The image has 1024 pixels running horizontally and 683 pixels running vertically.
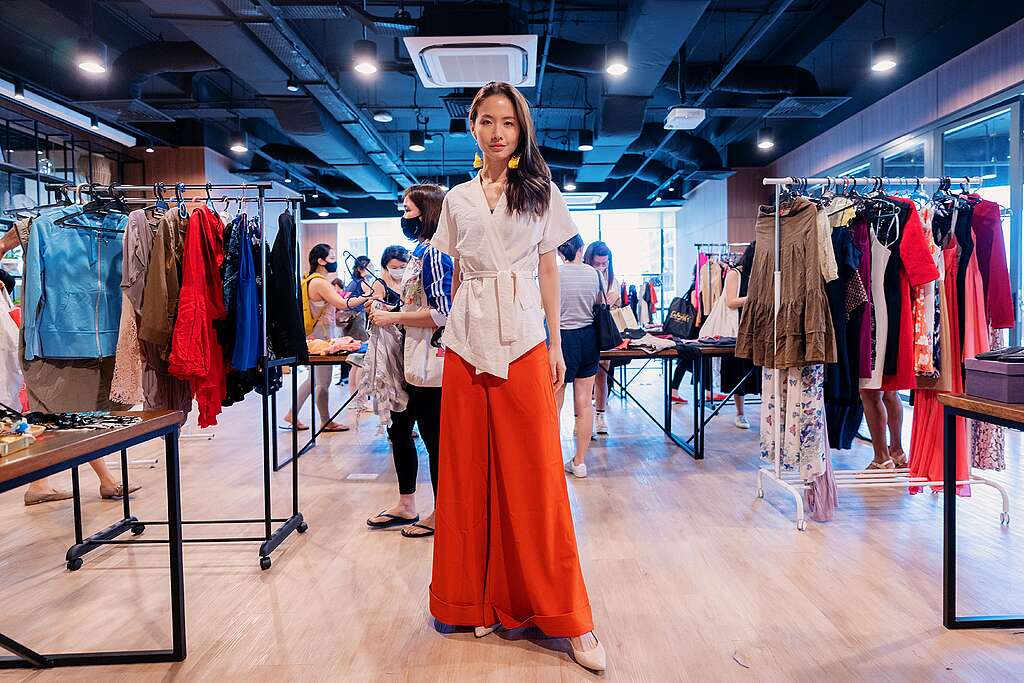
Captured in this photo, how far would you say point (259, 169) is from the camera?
10.5 metres

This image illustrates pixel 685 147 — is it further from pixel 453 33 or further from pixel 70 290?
pixel 70 290

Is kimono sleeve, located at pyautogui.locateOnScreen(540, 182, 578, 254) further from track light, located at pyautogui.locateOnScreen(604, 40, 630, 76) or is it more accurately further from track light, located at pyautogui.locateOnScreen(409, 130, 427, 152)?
track light, located at pyautogui.locateOnScreen(409, 130, 427, 152)

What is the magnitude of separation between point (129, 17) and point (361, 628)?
684cm

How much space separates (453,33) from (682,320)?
359 centimetres

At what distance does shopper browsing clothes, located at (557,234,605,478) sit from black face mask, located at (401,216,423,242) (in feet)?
4.27

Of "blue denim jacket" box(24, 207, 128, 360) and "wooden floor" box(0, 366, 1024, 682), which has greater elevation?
"blue denim jacket" box(24, 207, 128, 360)

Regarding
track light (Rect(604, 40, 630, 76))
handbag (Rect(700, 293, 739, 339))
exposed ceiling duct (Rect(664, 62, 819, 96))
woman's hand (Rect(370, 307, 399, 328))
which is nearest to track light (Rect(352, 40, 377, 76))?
track light (Rect(604, 40, 630, 76))

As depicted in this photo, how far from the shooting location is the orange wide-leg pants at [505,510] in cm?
186

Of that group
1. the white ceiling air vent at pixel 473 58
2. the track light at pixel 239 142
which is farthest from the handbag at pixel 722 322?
the track light at pixel 239 142

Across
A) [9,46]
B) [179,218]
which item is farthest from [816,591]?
[9,46]

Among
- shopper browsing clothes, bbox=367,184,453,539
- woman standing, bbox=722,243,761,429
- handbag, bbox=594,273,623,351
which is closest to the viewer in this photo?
shopper browsing clothes, bbox=367,184,453,539

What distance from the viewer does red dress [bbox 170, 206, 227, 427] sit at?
2.61 meters

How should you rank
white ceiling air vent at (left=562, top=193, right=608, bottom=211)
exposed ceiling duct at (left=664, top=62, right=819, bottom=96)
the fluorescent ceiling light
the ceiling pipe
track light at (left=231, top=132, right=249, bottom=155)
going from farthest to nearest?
white ceiling air vent at (left=562, top=193, right=608, bottom=211) < track light at (left=231, top=132, right=249, bottom=155) < exposed ceiling duct at (left=664, top=62, right=819, bottom=96) < the fluorescent ceiling light < the ceiling pipe

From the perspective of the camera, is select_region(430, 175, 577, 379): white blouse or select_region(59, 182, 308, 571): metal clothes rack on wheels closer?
select_region(430, 175, 577, 379): white blouse
